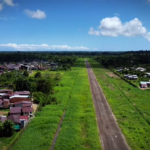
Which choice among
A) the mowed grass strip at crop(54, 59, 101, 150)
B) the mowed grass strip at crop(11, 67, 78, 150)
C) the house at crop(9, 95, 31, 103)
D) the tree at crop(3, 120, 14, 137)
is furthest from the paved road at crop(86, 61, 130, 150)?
the house at crop(9, 95, 31, 103)

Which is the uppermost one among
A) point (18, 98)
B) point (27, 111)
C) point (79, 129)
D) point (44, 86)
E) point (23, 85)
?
point (44, 86)

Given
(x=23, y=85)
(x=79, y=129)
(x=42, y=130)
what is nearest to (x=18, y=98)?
→ (x=23, y=85)

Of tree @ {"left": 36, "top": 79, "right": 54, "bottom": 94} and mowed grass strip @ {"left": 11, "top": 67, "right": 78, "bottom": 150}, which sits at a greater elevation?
tree @ {"left": 36, "top": 79, "right": 54, "bottom": 94}

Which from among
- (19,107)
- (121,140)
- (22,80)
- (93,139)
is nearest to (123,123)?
(121,140)

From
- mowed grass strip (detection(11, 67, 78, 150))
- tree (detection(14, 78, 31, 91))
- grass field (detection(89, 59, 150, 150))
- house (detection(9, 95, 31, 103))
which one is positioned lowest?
mowed grass strip (detection(11, 67, 78, 150))

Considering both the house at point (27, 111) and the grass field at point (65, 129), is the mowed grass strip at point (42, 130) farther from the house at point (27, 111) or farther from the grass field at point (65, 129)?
the house at point (27, 111)

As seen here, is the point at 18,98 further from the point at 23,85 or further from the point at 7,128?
the point at 7,128

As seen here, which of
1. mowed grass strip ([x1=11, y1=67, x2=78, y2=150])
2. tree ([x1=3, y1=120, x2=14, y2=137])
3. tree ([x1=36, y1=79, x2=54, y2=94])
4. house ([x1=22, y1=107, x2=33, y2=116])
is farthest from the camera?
tree ([x1=36, y1=79, x2=54, y2=94])

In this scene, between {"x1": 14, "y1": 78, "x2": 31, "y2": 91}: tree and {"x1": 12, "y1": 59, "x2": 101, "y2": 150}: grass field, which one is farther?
{"x1": 14, "y1": 78, "x2": 31, "y2": 91}: tree

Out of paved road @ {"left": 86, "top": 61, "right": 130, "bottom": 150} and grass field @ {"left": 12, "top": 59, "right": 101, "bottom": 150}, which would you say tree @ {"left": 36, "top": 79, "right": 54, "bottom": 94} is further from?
paved road @ {"left": 86, "top": 61, "right": 130, "bottom": 150}

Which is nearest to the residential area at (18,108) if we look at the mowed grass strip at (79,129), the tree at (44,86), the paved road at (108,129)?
the tree at (44,86)

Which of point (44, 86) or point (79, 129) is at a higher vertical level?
point (44, 86)
